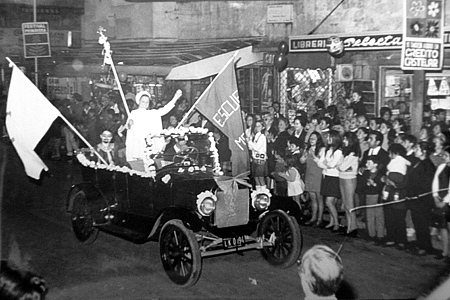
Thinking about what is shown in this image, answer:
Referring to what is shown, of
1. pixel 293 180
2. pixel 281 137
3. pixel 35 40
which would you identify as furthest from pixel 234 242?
pixel 35 40

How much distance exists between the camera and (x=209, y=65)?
2.17 metres

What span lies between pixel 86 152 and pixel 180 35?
1.88ft

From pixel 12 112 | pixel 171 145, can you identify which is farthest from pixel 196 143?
pixel 12 112

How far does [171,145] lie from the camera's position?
87.6 inches

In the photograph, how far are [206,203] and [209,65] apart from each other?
549 millimetres

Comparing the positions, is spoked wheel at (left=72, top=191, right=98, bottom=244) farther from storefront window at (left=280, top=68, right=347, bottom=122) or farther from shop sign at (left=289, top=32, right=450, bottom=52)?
shop sign at (left=289, top=32, right=450, bottom=52)

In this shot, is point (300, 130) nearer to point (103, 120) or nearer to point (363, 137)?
point (363, 137)

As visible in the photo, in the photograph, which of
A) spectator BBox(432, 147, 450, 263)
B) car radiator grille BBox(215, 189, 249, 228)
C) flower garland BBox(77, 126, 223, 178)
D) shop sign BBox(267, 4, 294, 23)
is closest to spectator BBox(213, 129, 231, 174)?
flower garland BBox(77, 126, 223, 178)

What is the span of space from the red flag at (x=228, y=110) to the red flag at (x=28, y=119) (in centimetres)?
57

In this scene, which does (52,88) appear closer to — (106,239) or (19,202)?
(19,202)

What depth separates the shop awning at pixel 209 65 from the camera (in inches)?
84.7

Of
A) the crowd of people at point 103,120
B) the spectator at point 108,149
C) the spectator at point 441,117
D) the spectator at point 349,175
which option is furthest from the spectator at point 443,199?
the spectator at point 108,149

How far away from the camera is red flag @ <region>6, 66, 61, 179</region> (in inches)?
85.7

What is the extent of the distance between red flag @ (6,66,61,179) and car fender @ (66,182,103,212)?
148mm
